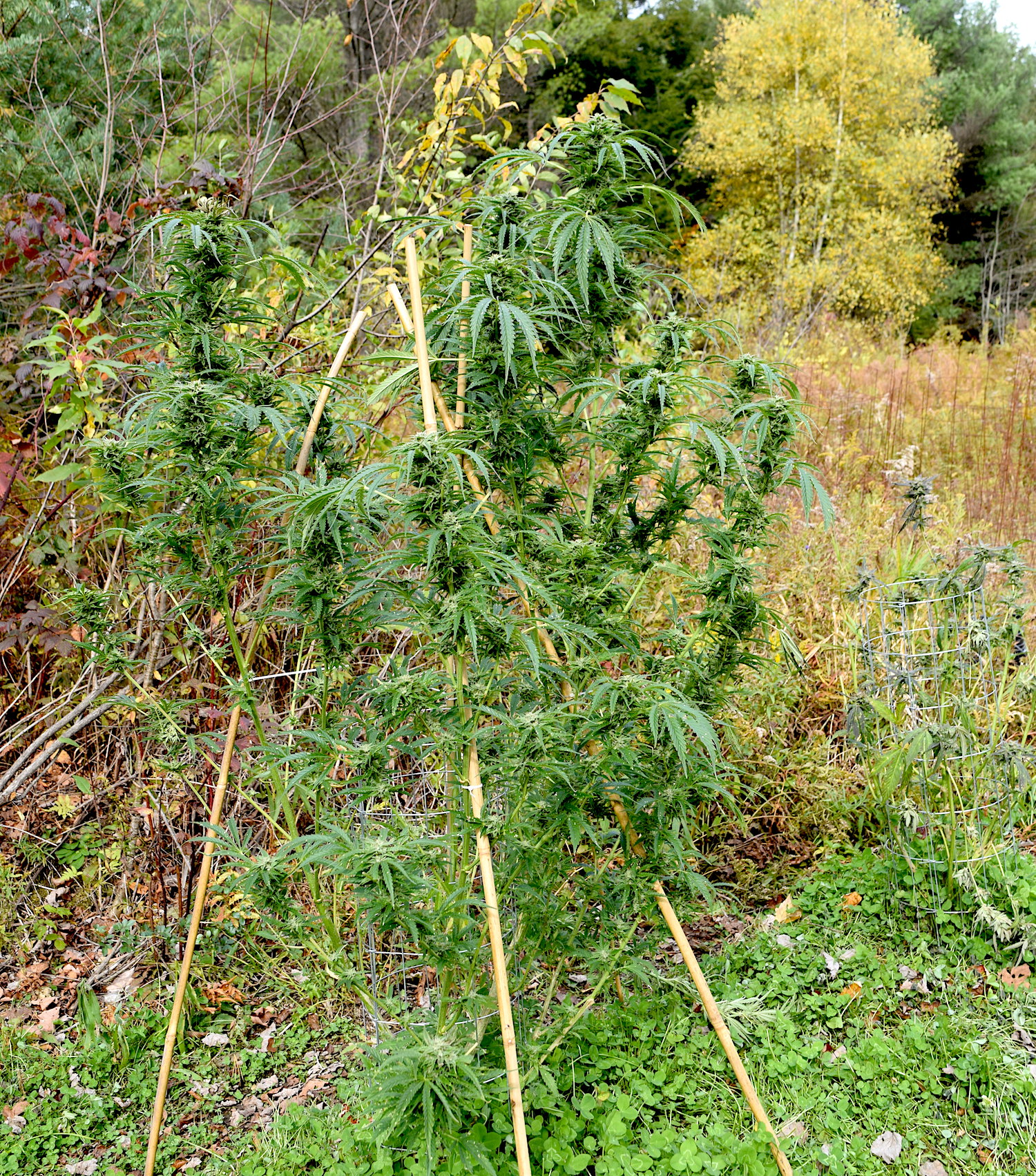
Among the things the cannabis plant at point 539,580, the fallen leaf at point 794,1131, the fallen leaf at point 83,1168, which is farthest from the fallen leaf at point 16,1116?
the fallen leaf at point 794,1131

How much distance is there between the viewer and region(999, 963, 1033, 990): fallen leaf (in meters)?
2.61

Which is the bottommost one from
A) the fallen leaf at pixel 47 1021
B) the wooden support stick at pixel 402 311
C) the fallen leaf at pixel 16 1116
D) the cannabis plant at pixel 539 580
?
the fallen leaf at pixel 47 1021

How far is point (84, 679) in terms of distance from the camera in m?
3.52

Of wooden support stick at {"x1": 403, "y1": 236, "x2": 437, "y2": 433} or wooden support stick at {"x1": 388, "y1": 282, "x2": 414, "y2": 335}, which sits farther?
wooden support stick at {"x1": 388, "y1": 282, "x2": 414, "y2": 335}

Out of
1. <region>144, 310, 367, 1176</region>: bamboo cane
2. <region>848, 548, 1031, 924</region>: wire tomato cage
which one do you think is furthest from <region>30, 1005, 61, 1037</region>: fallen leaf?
<region>848, 548, 1031, 924</region>: wire tomato cage

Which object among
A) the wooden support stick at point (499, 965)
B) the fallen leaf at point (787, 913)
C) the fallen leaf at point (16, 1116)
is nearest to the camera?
the wooden support stick at point (499, 965)

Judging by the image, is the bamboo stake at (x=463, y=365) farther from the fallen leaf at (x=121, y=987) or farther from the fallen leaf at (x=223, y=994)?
the fallen leaf at (x=121, y=987)

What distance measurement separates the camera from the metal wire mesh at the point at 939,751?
2865 mm

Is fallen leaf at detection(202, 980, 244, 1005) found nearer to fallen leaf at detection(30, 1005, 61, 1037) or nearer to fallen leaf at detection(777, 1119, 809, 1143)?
fallen leaf at detection(30, 1005, 61, 1037)

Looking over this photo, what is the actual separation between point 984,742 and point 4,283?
15.2ft

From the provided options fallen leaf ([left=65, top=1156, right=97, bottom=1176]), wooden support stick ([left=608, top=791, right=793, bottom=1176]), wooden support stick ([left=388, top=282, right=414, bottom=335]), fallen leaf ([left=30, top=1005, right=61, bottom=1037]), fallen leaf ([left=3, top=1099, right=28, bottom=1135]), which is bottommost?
fallen leaf ([left=30, top=1005, right=61, bottom=1037])

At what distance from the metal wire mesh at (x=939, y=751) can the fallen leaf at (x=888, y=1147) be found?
817mm

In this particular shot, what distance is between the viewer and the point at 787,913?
298 cm

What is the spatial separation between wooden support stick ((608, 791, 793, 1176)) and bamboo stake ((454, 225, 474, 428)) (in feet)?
2.99
